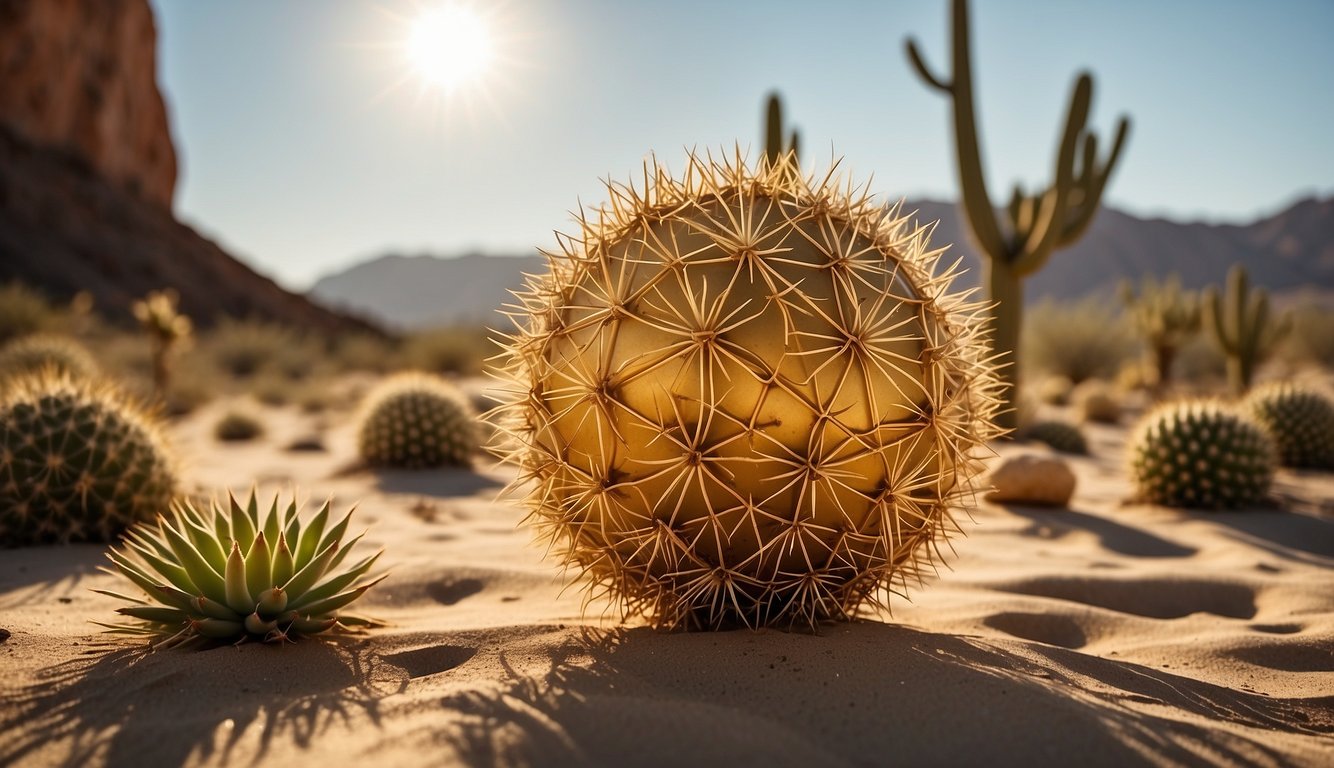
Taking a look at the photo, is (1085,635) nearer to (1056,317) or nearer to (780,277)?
(780,277)

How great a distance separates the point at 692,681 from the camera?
2.48 metres

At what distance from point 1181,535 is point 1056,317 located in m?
17.6

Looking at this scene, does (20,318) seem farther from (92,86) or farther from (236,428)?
(92,86)

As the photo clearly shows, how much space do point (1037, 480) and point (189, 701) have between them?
5.71m

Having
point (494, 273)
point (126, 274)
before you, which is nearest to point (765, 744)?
point (126, 274)

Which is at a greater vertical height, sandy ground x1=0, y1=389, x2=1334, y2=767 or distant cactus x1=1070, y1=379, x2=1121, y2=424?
distant cactus x1=1070, y1=379, x2=1121, y2=424

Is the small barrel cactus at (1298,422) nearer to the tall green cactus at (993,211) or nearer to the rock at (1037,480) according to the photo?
the tall green cactus at (993,211)

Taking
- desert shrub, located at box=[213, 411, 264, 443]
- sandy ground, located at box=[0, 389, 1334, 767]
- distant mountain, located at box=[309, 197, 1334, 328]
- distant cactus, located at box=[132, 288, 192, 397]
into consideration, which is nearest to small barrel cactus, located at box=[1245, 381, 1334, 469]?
sandy ground, located at box=[0, 389, 1334, 767]

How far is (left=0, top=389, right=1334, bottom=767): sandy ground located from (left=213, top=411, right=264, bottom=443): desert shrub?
22.0ft

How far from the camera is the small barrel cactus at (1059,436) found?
10.2 meters

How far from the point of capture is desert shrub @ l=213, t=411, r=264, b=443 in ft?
35.3

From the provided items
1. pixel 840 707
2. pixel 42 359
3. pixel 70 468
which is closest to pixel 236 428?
pixel 42 359

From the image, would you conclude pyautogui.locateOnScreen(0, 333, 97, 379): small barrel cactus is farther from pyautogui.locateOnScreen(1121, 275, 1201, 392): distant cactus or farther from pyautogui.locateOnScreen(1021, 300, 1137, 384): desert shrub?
pyautogui.locateOnScreen(1021, 300, 1137, 384): desert shrub

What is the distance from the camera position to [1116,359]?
20.7 meters
